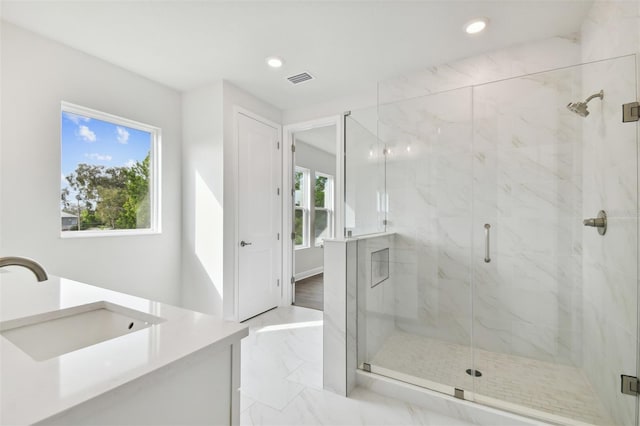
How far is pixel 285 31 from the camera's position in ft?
7.22

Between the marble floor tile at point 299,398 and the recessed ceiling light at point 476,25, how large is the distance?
264 centimetres

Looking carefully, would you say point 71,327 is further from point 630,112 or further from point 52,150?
point 630,112

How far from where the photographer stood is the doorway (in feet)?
16.7

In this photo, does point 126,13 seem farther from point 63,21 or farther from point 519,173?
point 519,173

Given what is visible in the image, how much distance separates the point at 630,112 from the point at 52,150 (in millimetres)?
3822

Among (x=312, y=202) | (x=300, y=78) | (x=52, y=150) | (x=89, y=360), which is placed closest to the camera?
(x=89, y=360)

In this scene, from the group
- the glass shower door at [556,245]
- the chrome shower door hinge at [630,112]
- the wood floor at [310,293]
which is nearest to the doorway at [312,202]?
the wood floor at [310,293]

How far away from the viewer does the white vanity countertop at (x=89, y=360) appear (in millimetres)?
469

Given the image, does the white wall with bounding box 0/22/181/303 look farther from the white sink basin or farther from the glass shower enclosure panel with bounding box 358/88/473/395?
the glass shower enclosure panel with bounding box 358/88/473/395

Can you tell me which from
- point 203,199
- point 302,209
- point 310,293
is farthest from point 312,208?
point 203,199

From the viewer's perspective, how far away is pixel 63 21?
6.82ft

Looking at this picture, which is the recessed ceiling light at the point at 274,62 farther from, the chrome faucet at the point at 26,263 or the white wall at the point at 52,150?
the chrome faucet at the point at 26,263

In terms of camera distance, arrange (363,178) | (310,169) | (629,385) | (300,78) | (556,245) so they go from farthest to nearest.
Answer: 1. (310,169)
2. (300,78)
3. (363,178)
4. (556,245)
5. (629,385)

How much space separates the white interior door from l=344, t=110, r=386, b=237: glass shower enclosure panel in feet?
4.01
